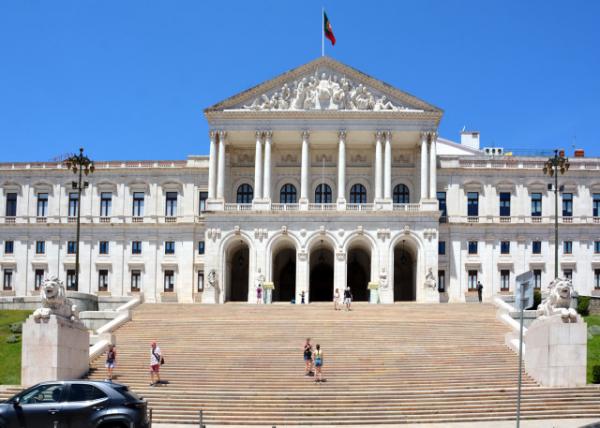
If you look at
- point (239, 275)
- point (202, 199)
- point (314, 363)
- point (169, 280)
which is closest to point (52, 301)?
point (314, 363)

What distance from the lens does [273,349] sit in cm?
4244

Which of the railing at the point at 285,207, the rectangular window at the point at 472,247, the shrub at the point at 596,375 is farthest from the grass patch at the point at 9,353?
the rectangular window at the point at 472,247

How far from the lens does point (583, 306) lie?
58.3 meters

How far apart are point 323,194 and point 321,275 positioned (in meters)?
7.32

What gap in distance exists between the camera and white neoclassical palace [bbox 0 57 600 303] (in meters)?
68.9

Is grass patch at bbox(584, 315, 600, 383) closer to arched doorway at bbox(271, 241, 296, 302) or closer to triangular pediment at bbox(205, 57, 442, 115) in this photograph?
triangular pediment at bbox(205, 57, 442, 115)

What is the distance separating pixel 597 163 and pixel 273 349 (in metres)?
44.1

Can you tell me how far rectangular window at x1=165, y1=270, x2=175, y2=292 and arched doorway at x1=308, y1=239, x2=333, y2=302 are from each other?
12.3 metres

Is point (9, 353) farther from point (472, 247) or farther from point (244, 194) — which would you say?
point (472, 247)

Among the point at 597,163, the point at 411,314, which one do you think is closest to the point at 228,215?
the point at 411,314

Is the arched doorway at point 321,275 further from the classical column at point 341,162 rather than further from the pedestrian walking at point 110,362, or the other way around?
the pedestrian walking at point 110,362

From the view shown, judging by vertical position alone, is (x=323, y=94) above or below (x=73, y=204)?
above

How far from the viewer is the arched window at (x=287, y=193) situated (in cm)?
7506

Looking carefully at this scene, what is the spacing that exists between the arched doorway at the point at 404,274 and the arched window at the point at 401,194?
4.89m
